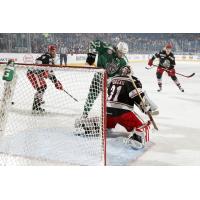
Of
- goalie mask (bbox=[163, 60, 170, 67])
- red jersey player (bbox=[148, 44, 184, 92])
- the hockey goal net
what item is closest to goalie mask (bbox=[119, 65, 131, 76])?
the hockey goal net

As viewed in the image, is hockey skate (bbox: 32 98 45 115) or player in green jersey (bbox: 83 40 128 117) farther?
hockey skate (bbox: 32 98 45 115)

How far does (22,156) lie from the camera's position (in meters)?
2.75

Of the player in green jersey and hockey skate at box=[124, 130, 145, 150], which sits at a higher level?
the player in green jersey

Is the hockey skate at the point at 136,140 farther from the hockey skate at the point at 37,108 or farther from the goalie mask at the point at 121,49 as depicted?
the hockey skate at the point at 37,108

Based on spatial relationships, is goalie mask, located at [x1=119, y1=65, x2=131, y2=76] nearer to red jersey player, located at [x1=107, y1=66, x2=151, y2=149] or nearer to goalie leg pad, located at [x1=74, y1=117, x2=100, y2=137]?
red jersey player, located at [x1=107, y1=66, x2=151, y2=149]

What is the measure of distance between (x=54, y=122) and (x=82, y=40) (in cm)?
145

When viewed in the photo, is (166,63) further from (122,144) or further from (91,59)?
(122,144)

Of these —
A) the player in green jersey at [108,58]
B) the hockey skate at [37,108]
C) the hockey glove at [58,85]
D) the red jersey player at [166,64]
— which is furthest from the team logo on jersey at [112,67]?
the red jersey player at [166,64]

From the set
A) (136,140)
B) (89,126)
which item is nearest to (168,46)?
(89,126)

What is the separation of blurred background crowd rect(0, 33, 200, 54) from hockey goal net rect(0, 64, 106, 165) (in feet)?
2.64

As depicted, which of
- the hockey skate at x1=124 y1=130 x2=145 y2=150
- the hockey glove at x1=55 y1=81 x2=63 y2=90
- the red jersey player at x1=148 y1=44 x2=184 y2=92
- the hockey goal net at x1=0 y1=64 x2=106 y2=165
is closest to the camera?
the hockey goal net at x1=0 y1=64 x2=106 y2=165

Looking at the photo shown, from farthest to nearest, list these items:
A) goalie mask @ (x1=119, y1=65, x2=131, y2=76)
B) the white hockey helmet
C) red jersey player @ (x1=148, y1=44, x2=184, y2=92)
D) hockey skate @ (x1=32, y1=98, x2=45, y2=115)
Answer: red jersey player @ (x1=148, y1=44, x2=184, y2=92) → hockey skate @ (x1=32, y1=98, x2=45, y2=115) → the white hockey helmet → goalie mask @ (x1=119, y1=65, x2=131, y2=76)

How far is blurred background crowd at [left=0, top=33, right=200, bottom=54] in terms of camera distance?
14.8ft

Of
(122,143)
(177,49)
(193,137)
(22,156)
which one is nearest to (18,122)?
(22,156)
